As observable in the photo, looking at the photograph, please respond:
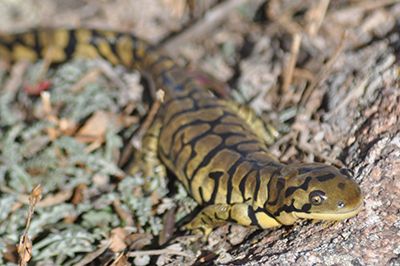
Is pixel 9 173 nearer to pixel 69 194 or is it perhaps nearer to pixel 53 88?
pixel 69 194

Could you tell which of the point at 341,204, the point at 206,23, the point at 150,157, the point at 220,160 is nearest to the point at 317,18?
the point at 206,23

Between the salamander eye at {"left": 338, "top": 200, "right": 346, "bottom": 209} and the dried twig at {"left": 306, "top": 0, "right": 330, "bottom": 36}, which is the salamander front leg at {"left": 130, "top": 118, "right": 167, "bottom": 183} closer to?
the salamander eye at {"left": 338, "top": 200, "right": 346, "bottom": 209}

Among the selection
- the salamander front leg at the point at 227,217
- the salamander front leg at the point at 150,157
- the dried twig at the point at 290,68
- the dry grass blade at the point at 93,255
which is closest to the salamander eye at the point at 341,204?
the salamander front leg at the point at 227,217

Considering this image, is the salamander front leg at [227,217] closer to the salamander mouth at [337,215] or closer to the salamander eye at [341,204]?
the salamander mouth at [337,215]

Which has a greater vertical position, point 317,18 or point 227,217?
point 317,18

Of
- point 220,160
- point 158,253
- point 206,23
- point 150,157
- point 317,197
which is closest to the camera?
point 317,197

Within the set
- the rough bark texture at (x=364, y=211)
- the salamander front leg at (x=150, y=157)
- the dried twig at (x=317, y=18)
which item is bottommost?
the rough bark texture at (x=364, y=211)

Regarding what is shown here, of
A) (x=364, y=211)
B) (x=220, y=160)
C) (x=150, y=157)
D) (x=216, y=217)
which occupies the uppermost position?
(x=150, y=157)

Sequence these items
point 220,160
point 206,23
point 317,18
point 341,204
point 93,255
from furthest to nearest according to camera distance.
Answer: point 206,23, point 317,18, point 220,160, point 93,255, point 341,204

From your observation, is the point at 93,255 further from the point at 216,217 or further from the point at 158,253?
the point at 216,217
